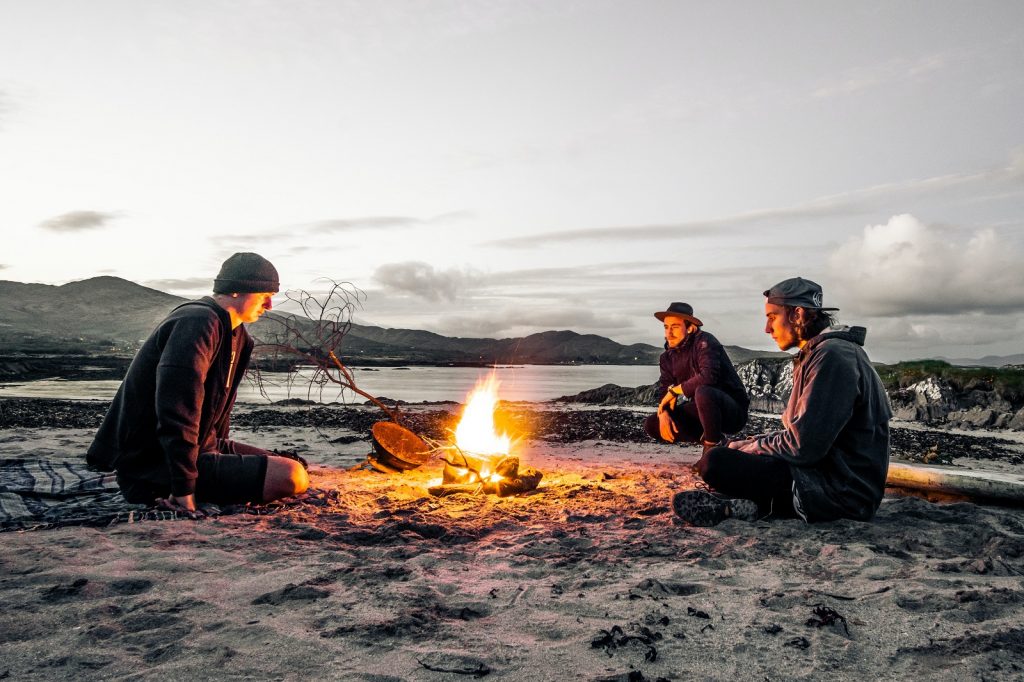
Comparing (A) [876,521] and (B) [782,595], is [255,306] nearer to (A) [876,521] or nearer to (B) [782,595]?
(B) [782,595]

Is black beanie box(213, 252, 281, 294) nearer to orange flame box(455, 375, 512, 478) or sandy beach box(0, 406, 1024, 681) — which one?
sandy beach box(0, 406, 1024, 681)

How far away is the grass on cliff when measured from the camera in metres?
16.0

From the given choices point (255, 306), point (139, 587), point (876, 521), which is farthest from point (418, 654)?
point (876, 521)

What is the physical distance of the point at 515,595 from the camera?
11.6 ft

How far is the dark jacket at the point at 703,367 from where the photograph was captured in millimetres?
7121

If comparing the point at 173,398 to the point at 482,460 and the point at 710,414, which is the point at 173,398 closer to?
the point at 482,460

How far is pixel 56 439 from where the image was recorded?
9.49 metres

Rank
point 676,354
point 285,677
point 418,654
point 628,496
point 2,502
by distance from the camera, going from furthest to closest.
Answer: point 676,354, point 628,496, point 2,502, point 418,654, point 285,677

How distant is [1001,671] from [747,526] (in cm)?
218

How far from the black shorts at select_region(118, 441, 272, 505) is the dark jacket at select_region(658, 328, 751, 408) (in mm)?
4618

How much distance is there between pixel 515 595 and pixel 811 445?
2326 mm

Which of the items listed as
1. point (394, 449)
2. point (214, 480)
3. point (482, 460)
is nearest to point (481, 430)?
point (482, 460)

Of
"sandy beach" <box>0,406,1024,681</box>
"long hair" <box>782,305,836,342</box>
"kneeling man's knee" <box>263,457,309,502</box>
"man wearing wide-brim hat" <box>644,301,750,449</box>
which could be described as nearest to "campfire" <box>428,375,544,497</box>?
"sandy beach" <box>0,406,1024,681</box>

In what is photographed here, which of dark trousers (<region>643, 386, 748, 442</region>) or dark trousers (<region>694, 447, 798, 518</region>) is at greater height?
dark trousers (<region>643, 386, 748, 442</region>)
